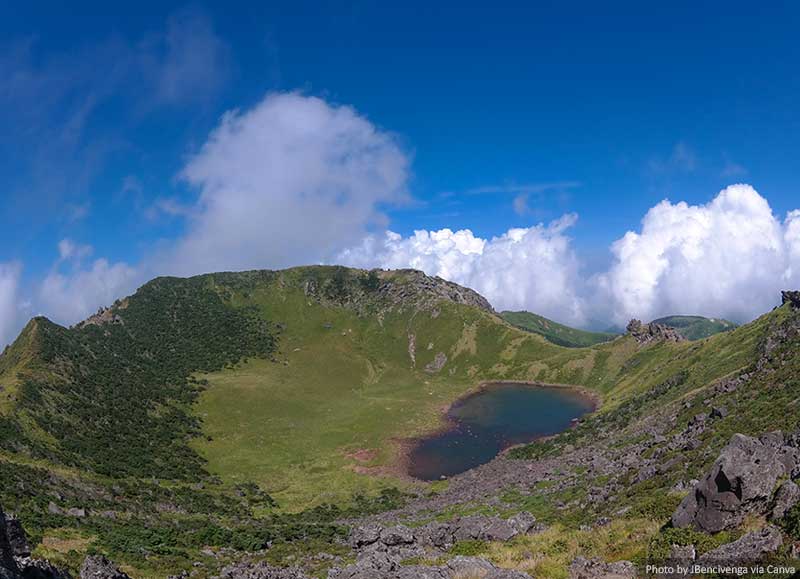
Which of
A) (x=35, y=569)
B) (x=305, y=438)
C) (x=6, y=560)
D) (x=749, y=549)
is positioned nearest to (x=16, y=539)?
(x=35, y=569)

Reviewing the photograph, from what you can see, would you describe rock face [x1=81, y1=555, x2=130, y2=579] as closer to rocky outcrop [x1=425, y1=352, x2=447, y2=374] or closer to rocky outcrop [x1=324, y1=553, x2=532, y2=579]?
rocky outcrop [x1=324, y1=553, x2=532, y2=579]

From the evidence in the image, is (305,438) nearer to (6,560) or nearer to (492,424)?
(492,424)

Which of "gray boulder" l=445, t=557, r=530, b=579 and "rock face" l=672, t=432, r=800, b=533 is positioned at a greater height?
"rock face" l=672, t=432, r=800, b=533

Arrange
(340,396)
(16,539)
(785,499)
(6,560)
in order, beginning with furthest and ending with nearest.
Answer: (340,396) → (16,539) → (785,499) → (6,560)

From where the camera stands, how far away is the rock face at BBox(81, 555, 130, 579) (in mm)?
20425

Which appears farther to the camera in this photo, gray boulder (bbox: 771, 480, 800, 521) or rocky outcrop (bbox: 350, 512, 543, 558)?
rocky outcrop (bbox: 350, 512, 543, 558)

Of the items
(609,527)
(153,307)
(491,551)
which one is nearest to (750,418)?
(609,527)

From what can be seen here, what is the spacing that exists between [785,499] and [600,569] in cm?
688

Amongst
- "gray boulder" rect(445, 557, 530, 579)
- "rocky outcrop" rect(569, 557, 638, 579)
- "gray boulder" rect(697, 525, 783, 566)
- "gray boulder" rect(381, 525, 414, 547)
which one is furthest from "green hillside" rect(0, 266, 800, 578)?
"gray boulder" rect(381, 525, 414, 547)

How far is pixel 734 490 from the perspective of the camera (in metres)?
17.2

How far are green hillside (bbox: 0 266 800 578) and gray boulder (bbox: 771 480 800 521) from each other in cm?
376

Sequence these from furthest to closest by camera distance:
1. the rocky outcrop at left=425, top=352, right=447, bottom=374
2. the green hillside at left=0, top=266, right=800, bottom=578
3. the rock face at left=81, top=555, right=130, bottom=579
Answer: the rocky outcrop at left=425, top=352, right=447, bottom=374 < the green hillside at left=0, top=266, right=800, bottom=578 < the rock face at left=81, top=555, right=130, bottom=579

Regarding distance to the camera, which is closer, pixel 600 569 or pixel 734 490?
pixel 600 569

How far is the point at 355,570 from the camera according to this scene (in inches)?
774
